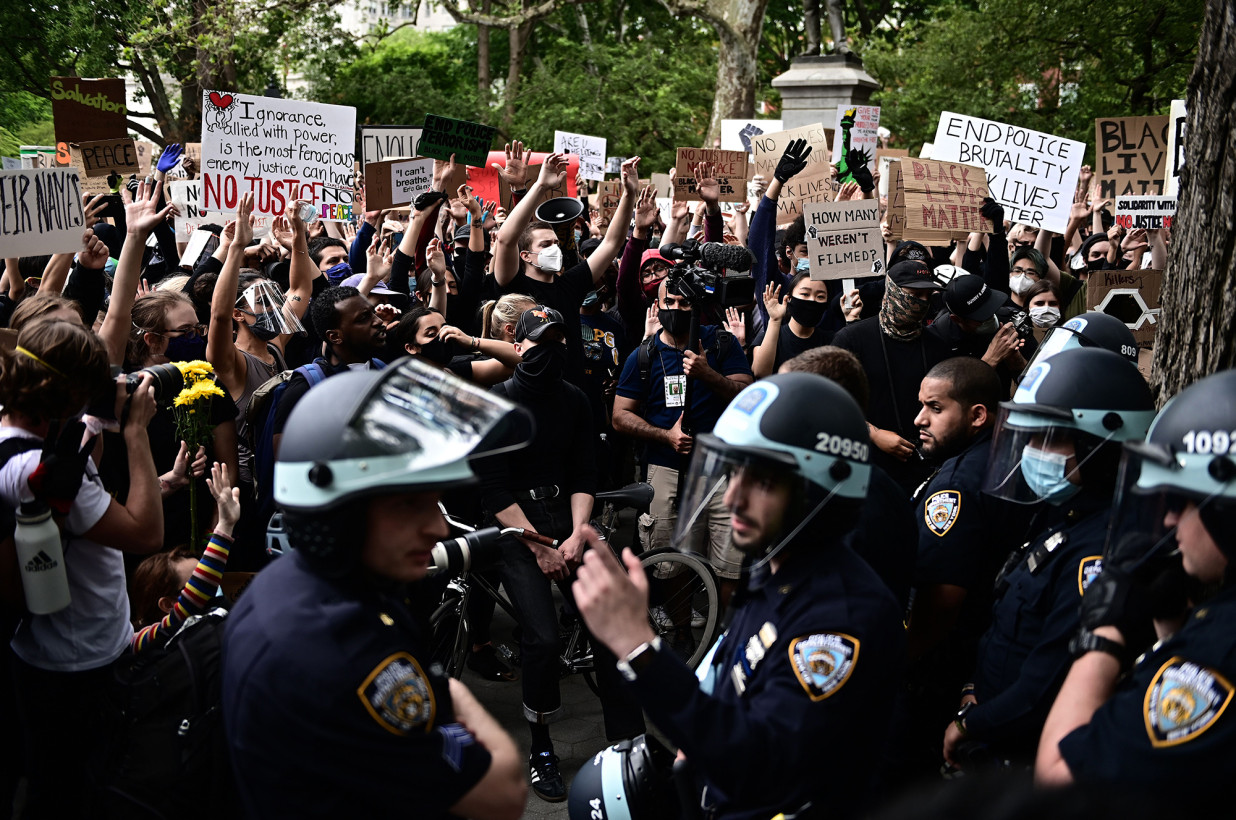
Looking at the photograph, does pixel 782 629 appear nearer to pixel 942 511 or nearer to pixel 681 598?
pixel 942 511

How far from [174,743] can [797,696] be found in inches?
62.1

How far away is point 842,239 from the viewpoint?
6.88 m

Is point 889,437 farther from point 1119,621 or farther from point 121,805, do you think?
point 121,805

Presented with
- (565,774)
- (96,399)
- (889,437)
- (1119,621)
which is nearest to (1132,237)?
(889,437)

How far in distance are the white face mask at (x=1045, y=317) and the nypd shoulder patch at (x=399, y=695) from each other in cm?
598

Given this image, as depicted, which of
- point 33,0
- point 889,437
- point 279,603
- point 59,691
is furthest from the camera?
point 33,0

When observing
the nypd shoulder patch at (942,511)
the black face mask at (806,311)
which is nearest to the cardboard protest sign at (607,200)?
the black face mask at (806,311)

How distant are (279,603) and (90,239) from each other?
443cm

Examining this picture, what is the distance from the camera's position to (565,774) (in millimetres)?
4832

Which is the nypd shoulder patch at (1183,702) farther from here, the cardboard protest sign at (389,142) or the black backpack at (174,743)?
the cardboard protest sign at (389,142)

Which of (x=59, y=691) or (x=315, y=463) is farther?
(x=59, y=691)

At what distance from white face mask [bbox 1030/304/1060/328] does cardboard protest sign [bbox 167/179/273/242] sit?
5919mm

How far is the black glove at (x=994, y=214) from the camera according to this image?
303 inches

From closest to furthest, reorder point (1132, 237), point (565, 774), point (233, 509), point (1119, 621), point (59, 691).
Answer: point (1119, 621) → point (59, 691) → point (233, 509) → point (565, 774) → point (1132, 237)
